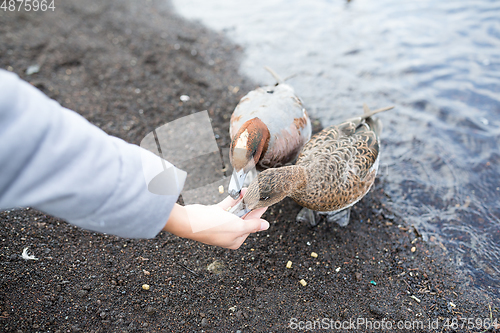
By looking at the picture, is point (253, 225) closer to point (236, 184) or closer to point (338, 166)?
point (236, 184)

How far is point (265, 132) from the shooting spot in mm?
2996

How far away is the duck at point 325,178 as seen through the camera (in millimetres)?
2451

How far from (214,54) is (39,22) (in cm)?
359

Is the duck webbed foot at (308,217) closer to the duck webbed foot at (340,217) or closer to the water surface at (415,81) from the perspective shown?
the duck webbed foot at (340,217)

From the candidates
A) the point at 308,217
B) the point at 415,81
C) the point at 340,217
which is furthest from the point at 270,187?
the point at 415,81

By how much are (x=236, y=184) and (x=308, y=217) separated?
3.11 ft

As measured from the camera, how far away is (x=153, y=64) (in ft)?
16.7

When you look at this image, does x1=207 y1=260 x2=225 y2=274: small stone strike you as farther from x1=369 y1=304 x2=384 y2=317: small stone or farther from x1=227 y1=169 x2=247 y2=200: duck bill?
x1=369 y1=304 x2=384 y2=317: small stone

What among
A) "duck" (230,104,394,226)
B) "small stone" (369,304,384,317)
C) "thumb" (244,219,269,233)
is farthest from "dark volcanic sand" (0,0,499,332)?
"thumb" (244,219,269,233)

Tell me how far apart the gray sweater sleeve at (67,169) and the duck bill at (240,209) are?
3.08 feet

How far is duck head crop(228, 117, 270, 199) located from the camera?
276 cm

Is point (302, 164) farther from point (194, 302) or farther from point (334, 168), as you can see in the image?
point (194, 302)

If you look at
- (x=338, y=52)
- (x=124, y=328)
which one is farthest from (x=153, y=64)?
(x=124, y=328)

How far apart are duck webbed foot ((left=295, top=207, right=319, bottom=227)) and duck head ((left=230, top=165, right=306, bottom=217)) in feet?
1.69
